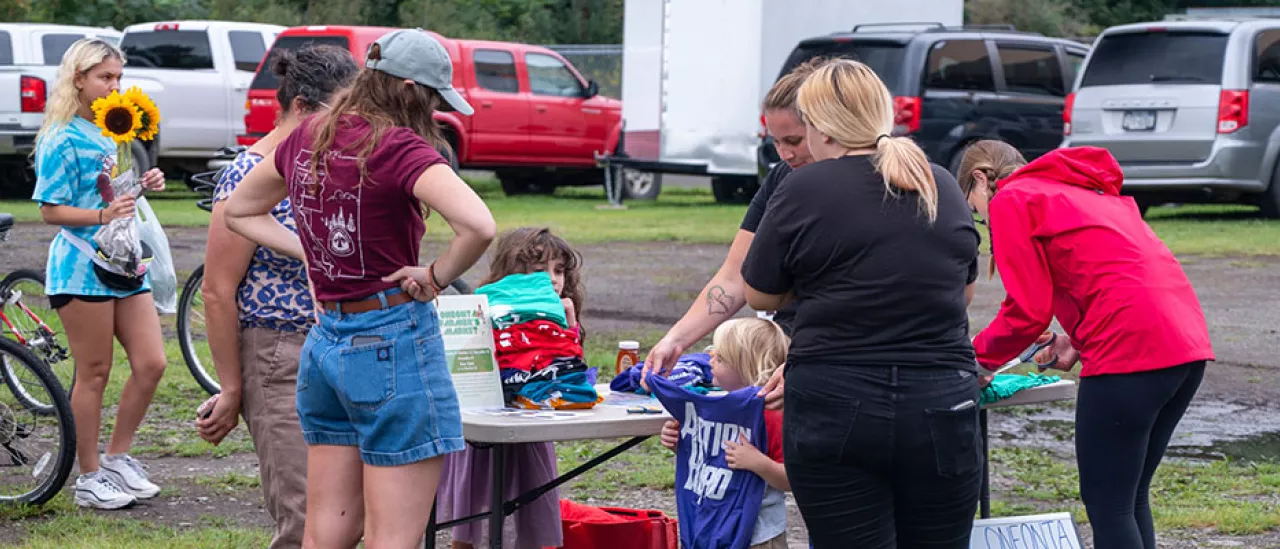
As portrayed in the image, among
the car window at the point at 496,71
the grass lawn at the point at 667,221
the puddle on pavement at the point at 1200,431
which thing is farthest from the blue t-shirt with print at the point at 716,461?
the car window at the point at 496,71

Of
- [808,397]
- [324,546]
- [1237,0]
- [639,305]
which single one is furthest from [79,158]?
[1237,0]

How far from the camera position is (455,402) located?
374 cm

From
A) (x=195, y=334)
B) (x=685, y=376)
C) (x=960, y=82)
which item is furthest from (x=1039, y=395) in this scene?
(x=960, y=82)

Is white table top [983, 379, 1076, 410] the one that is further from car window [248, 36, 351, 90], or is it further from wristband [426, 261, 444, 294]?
car window [248, 36, 351, 90]

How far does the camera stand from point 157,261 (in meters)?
6.21

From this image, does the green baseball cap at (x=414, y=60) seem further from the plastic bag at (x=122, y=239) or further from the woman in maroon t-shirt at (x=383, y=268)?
the plastic bag at (x=122, y=239)

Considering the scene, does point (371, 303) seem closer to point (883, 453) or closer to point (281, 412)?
point (281, 412)

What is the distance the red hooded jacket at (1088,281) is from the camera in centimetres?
410

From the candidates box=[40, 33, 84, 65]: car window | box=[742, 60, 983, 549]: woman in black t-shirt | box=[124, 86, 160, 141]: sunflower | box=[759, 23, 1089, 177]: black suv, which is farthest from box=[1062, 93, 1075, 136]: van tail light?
box=[742, 60, 983, 549]: woman in black t-shirt

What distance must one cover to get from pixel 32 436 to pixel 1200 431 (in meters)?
5.05

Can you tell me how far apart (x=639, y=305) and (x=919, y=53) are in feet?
20.5

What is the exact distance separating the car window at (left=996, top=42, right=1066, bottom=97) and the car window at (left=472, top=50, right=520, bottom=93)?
5892mm

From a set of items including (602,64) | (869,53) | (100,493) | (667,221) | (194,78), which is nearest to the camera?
(100,493)

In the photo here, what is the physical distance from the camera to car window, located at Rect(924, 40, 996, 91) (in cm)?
1631
